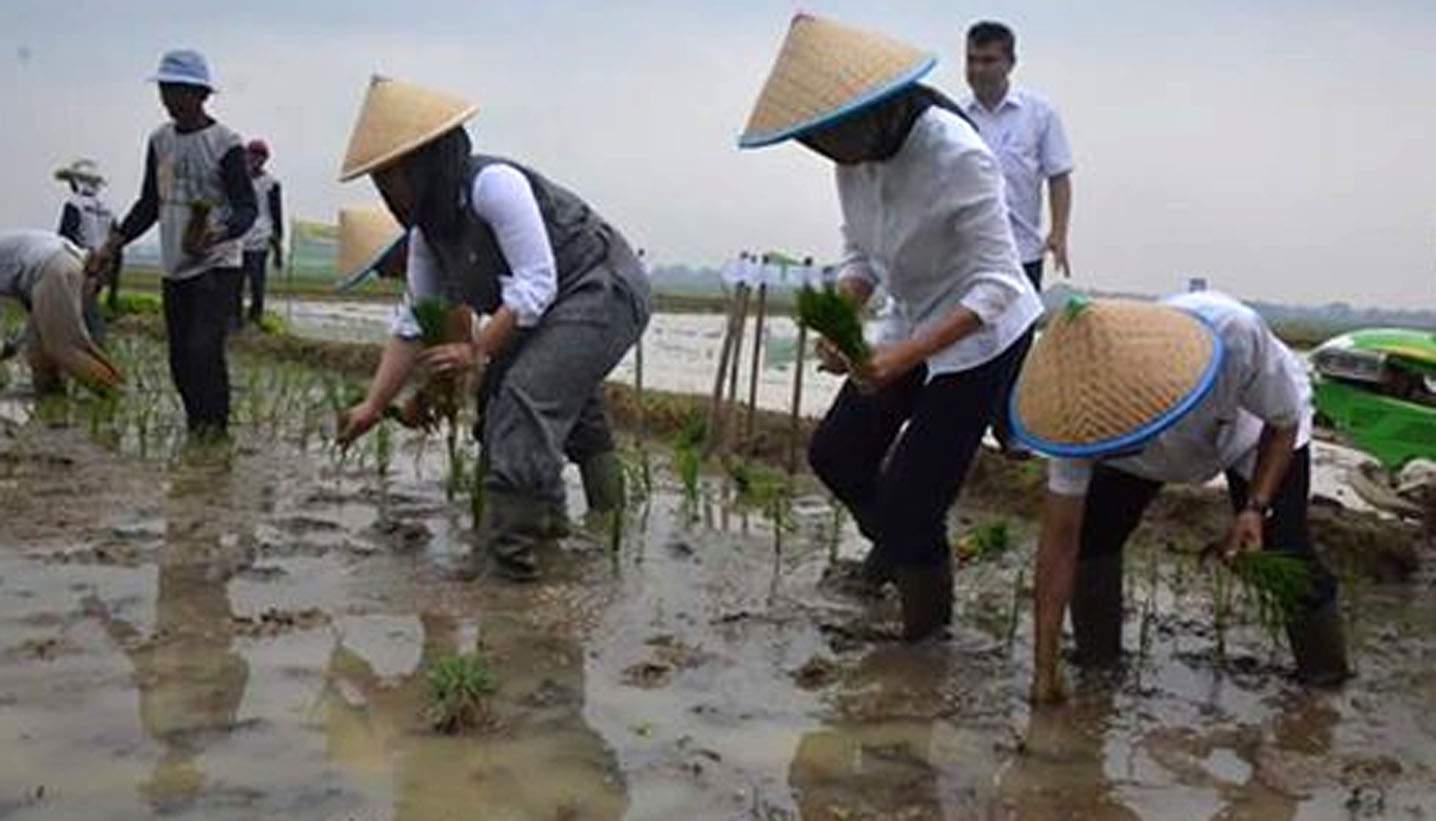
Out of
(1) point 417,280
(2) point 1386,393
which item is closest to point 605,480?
(1) point 417,280

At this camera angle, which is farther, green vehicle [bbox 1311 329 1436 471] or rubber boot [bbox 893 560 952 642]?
green vehicle [bbox 1311 329 1436 471]

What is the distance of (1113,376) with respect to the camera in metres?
3.06

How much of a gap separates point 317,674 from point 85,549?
56.5 inches

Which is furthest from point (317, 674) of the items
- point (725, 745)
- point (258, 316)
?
point (258, 316)

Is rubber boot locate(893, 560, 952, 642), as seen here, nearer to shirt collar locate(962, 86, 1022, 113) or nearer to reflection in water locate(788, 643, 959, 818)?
reflection in water locate(788, 643, 959, 818)

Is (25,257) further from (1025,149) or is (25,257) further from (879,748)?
(879,748)

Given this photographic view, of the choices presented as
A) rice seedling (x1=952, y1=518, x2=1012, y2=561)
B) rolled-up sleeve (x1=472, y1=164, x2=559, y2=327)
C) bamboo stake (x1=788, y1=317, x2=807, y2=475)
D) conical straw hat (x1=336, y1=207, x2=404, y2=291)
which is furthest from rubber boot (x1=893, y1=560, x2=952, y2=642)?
conical straw hat (x1=336, y1=207, x2=404, y2=291)

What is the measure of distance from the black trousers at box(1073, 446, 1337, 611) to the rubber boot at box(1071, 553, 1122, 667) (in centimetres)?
1

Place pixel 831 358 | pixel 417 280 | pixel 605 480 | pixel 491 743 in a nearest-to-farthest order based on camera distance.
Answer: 1. pixel 491 743
2. pixel 831 358
3. pixel 417 280
4. pixel 605 480

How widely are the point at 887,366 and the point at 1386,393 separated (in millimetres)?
2463

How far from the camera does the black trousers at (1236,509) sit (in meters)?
3.57

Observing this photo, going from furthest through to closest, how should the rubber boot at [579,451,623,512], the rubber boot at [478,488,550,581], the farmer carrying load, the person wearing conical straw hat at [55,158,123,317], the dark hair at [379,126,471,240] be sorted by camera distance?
1. the person wearing conical straw hat at [55,158,123,317]
2. the farmer carrying load
3. the rubber boot at [579,451,623,512]
4. the rubber boot at [478,488,550,581]
5. the dark hair at [379,126,471,240]

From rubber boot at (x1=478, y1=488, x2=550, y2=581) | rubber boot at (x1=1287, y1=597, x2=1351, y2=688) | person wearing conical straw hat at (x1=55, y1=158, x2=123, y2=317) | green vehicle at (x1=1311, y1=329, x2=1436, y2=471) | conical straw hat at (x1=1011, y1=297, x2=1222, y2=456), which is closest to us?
conical straw hat at (x1=1011, y1=297, x2=1222, y2=456)

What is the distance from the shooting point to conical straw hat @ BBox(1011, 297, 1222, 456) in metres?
3.04
